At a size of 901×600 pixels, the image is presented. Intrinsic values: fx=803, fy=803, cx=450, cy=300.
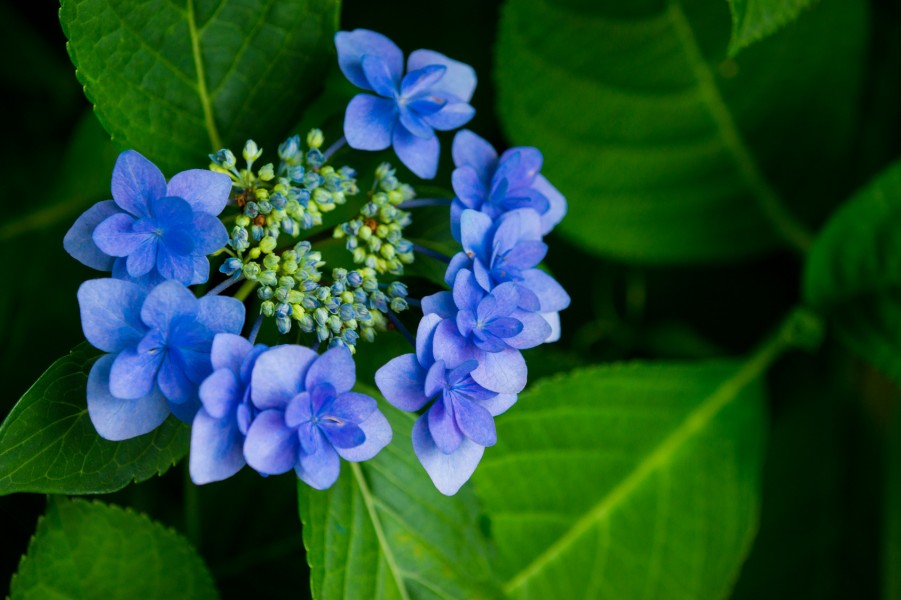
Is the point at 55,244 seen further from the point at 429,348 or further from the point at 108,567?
the point at 429,348

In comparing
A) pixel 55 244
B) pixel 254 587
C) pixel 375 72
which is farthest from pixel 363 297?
pixel 55 244

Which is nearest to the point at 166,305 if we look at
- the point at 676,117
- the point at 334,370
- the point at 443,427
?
the point at 334,370

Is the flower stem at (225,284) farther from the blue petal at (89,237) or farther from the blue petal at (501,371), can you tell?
the blue petal at (501,371)

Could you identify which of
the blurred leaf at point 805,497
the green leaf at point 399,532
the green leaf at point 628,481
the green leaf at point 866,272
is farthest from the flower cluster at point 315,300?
the blurred leaf at point 805,497

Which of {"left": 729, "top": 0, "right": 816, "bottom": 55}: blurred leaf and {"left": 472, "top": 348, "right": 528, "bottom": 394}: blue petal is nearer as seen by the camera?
{"left": 472, "top": 348, "right": 528, "bottom": 394}: blue petal

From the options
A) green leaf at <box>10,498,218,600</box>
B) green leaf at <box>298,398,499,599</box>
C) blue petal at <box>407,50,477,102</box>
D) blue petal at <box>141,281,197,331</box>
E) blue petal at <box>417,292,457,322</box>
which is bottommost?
green leaf at <box>10,498,218,600</box>

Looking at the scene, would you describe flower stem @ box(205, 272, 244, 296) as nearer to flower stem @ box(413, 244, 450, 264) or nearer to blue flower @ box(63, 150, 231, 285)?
blue flower @ box(63, 150, 231, 285)

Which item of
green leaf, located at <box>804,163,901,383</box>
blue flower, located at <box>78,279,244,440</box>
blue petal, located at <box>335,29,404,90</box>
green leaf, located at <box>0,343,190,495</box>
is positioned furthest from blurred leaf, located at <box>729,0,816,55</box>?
green leaf, located at <box>0,343,190,495</box>
